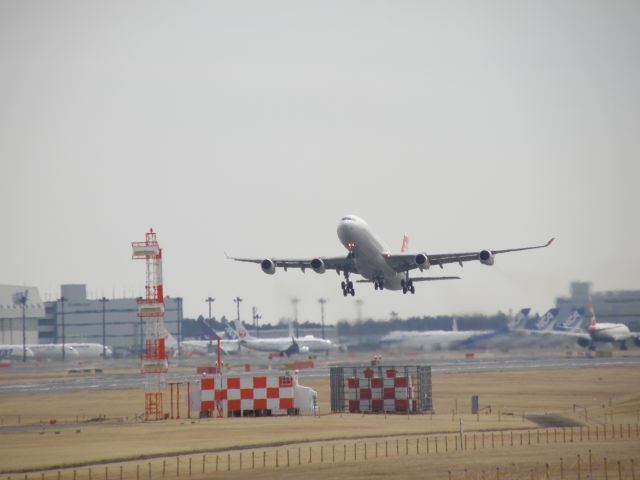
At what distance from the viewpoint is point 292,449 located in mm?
57562

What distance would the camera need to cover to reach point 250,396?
7731 centimetres

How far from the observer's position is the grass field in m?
54.5

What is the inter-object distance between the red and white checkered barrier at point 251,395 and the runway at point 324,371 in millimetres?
38197

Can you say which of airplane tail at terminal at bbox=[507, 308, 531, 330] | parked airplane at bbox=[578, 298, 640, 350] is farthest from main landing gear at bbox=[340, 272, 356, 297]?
parked airplane at bbox=[578, 298, 640, 350]

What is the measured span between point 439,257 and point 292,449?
2945 centimetres

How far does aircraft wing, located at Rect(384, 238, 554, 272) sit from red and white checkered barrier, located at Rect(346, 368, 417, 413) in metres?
8.15

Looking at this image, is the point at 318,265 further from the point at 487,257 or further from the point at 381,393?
the point at 487,257

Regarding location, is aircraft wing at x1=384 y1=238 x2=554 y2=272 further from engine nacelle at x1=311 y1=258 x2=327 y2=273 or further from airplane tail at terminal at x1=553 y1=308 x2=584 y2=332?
airplane tail at terminal at x1=553 y1=308 x2=584 y2=332

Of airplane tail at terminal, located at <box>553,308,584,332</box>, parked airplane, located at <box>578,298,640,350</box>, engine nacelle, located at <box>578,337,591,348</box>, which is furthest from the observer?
engine nacelle, located at <box>578,337,591,348</box>

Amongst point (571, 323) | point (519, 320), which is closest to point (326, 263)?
point (519, 320)

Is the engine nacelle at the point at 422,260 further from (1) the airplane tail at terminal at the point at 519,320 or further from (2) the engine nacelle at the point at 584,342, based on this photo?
(2) the engine nacelle at the point at 584,342

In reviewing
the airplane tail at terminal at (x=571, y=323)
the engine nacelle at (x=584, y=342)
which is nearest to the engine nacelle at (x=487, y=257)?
the airplane tail at terminal at (x=571, y=323)

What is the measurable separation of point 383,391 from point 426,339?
69.4 m

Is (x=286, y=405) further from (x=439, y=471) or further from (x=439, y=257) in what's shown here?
(x=439, y=471)
